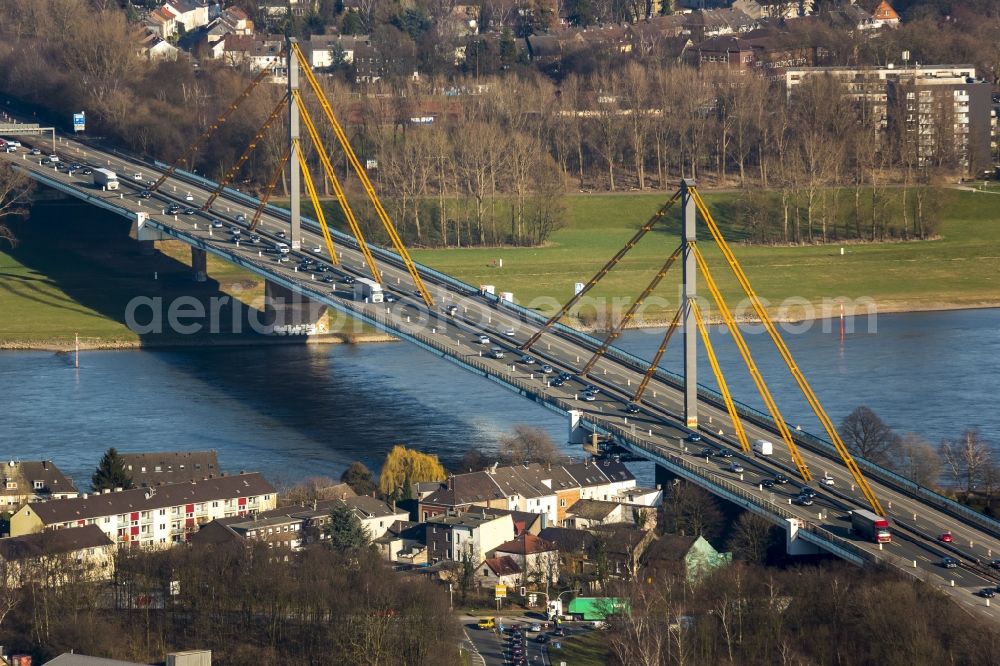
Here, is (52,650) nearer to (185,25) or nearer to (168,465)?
(168,465)

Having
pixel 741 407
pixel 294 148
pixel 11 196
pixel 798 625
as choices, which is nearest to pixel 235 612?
pixel 798 625

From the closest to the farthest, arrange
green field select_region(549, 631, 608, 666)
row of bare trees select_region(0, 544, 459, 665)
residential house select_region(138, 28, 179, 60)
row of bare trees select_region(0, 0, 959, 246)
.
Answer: row of bare trees select_region(0, 544, 459, 665) → green field select_region(549, 631, 608, 666) → row of bare trees select_region(0, 0, 959, 246) → residential house select_region(138, 28, 179, 60)

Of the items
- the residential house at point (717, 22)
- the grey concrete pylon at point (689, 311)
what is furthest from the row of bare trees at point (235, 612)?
the residential house at point (717, 22)

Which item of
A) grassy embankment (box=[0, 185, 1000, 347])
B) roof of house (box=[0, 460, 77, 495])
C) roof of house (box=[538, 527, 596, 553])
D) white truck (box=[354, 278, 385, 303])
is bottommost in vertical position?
roof of house (box=[538, 527, 596, 553])

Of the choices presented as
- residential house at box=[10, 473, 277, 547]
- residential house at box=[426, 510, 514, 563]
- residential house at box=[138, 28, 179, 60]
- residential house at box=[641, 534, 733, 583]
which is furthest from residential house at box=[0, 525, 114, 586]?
residential house at box=[138, 28, 179, 60]

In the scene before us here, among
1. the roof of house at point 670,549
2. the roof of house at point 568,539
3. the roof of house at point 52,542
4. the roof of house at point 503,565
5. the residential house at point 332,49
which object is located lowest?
the roof of house at point 503,565

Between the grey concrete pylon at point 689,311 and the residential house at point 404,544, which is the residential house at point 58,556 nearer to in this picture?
the residential house at point 404,544

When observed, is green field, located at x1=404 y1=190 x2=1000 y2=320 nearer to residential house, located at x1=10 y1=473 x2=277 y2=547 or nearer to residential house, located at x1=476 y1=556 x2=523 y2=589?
residential house, located at x1=10 y1=473 x2=277 y2=547

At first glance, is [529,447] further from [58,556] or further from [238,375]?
[238,375]
